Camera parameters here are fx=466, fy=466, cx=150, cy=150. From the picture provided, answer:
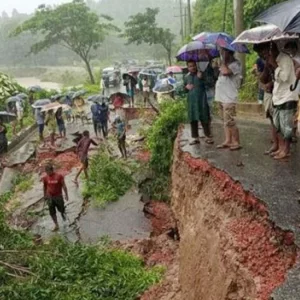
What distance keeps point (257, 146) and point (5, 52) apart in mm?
75436

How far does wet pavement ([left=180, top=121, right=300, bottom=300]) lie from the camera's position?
14.9 ft

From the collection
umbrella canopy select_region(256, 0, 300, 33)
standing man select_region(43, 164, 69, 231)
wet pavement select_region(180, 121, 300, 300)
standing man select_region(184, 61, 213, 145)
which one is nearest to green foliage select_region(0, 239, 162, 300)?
standing man select_region(43, 164, 69, 231)

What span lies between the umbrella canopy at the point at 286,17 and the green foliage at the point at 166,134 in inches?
212

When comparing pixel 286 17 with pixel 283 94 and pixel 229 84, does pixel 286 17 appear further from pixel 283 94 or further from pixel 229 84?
pixel 229 84

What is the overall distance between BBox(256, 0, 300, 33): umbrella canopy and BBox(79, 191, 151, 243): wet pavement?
5520mm

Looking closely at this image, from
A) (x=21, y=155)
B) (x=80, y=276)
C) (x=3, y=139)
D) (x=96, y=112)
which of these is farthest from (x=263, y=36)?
(x=21, y=155)

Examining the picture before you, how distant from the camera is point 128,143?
1623 centimetres

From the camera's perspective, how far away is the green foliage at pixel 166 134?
10.9m

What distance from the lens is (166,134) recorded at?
35.9ft

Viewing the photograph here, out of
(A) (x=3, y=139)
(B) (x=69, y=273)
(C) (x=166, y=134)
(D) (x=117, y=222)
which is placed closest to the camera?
(B) (x=69, y=273)

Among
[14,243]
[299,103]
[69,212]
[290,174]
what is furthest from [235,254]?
[69,212]

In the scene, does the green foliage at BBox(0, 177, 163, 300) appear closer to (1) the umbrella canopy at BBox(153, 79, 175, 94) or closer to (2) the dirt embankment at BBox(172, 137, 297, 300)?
(2) the dirt embankment at BBox(172, 137, 297, 300)

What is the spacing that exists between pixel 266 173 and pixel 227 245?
5.59ft

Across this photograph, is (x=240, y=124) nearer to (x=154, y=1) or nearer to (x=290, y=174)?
(x=290, y=174)
